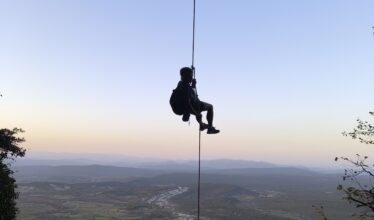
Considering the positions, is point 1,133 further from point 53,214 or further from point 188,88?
point 53,214

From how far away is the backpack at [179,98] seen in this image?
10953 mm

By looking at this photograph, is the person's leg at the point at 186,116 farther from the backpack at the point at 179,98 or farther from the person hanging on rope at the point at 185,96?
the backpack at the point at 179,98

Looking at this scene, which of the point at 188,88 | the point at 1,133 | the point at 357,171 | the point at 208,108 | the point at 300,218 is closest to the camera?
the point at 188,88

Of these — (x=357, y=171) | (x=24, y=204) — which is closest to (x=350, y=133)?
(x=357, y=171)

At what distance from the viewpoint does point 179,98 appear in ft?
36.1

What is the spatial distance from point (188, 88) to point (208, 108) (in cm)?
116

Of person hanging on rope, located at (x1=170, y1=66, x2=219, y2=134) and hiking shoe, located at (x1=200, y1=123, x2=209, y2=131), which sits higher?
→ person hanging on rope, located at (x1=170, y1=66, x2=219, y2=134)

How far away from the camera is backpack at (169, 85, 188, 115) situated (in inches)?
431

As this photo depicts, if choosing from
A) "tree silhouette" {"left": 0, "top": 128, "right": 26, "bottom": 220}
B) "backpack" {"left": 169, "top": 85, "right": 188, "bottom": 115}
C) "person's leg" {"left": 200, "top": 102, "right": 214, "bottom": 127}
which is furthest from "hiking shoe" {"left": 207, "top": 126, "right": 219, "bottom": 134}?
"tree silhouette" {"left": 0, "top": 128, "right": 26, "bottom": 220}

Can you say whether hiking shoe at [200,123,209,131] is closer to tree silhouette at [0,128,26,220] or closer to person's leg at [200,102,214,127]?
person's leg at [200,102,214,127]

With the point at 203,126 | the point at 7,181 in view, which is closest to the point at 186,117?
the point at 203,126

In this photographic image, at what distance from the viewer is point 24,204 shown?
19212cm

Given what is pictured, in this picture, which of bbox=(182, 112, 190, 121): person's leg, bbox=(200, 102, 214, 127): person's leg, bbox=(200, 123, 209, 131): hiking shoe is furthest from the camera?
bbox=(200, 123, 209, 131): hiking shoe

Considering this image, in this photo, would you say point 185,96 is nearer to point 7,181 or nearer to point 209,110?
point 209,110
